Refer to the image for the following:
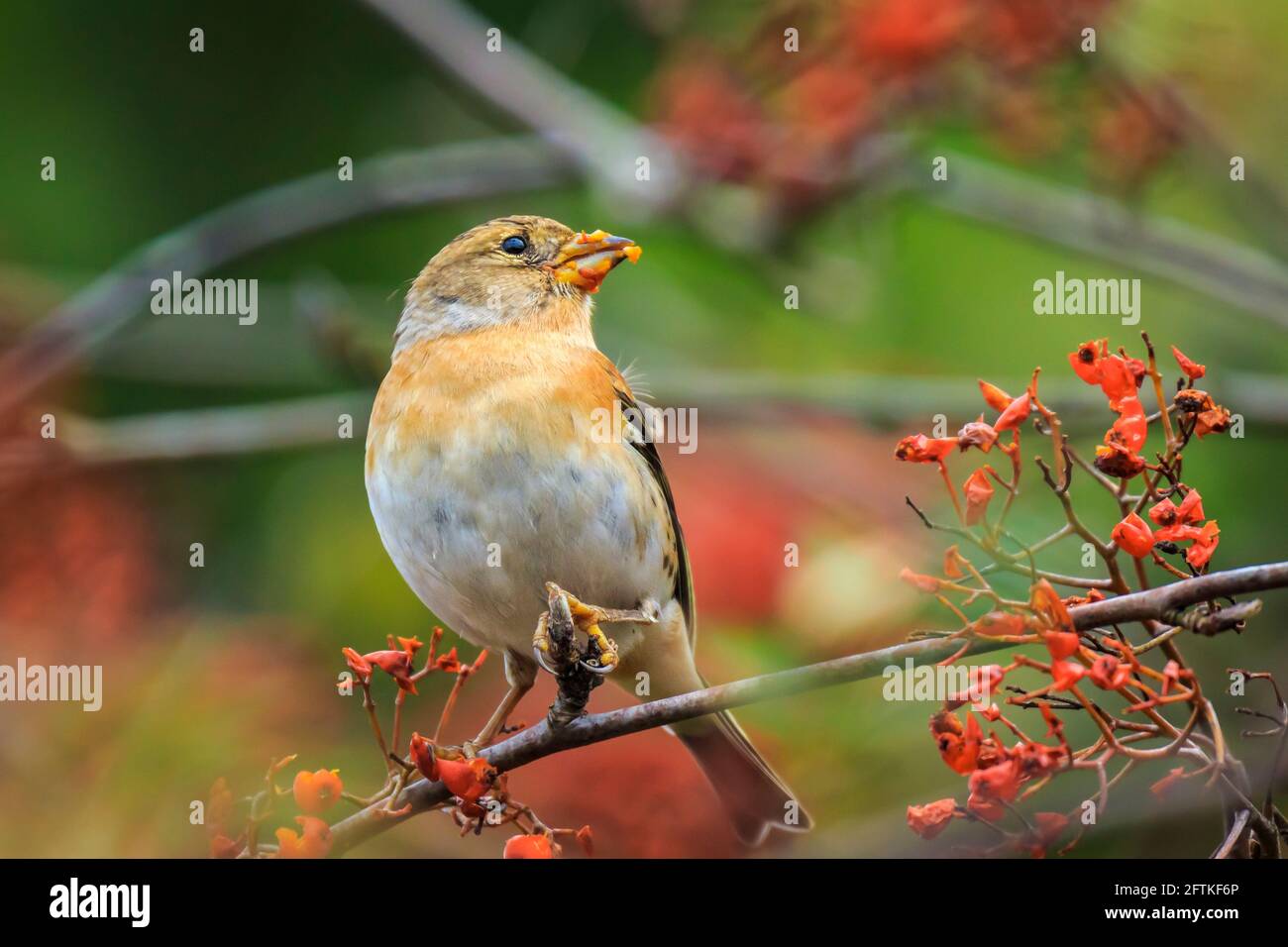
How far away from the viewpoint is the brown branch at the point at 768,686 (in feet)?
6.55

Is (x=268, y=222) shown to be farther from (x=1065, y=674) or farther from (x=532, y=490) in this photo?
(x=1065, y=674)

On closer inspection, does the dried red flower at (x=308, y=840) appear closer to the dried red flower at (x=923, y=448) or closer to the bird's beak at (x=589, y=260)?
the dried red flower at (x=923, y=448)

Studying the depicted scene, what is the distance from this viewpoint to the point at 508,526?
133 inches

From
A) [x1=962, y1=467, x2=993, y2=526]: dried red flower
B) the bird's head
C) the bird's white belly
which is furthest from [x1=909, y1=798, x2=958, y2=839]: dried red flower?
the bird's head

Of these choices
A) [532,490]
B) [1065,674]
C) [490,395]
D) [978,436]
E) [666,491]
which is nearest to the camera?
[1065,674]

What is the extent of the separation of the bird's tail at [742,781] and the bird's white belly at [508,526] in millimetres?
507

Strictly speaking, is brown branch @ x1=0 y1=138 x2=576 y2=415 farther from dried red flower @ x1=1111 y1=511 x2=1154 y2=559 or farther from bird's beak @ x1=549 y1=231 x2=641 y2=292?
dried red flower @ x1=1111 y1=511 x2=1154 y2=559

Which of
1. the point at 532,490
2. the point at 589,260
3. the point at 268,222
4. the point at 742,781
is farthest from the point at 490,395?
the point at 268,222

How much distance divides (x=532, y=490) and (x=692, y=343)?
7.13 feet

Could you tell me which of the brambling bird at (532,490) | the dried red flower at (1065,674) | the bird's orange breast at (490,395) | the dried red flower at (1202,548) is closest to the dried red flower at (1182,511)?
the dried red flower at (1202,548)

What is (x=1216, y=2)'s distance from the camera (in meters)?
4.71

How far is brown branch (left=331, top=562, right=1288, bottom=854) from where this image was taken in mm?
1995

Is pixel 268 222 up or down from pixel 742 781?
up

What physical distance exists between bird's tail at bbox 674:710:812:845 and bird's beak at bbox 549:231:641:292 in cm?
117
